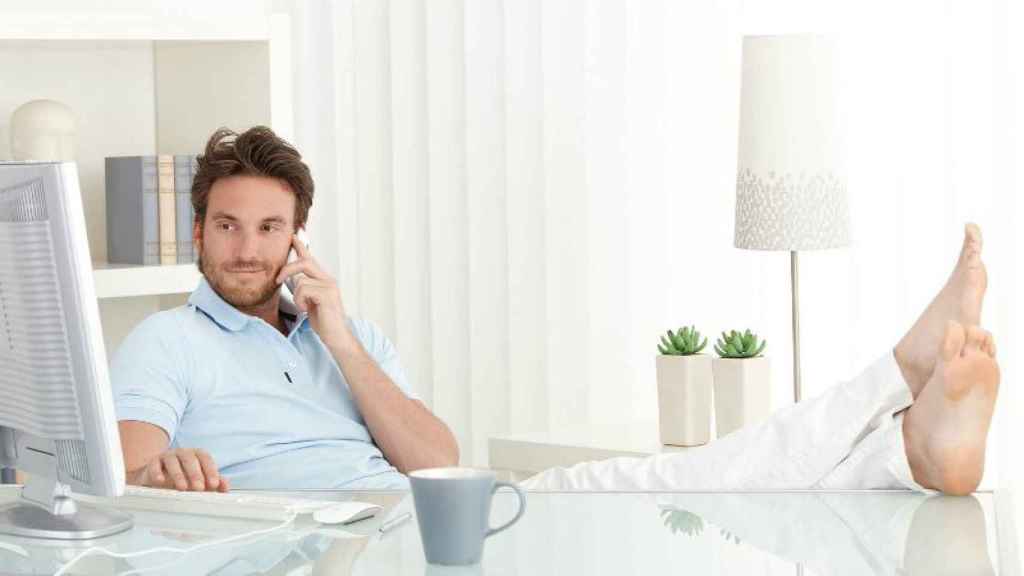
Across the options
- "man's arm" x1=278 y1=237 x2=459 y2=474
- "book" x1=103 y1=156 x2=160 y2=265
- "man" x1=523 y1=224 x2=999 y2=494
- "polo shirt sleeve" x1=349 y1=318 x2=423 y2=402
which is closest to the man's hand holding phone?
"man's arm" x1=278 y1=237 x2=459 y2=474

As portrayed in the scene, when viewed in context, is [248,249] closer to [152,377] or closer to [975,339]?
[152,377]

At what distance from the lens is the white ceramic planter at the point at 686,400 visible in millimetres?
3021

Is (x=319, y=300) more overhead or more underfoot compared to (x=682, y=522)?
more overhead

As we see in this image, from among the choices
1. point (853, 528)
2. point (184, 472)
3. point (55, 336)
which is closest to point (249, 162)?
point (184, 472)

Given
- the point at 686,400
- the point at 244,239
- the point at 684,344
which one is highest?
the point at 244,239

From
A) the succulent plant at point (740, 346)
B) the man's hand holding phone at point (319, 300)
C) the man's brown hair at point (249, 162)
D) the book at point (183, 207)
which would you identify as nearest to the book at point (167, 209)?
the book at point (183, 207)

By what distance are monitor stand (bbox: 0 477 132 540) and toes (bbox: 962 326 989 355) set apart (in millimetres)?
1069

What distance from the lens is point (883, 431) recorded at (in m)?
2.13

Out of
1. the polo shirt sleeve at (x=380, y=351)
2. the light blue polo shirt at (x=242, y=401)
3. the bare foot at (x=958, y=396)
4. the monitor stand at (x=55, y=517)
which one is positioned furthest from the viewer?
the polo shirt sleeve at (x=380, y=351)

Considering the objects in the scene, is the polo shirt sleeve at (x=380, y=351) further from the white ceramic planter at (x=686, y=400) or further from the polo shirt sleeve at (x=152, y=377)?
the white ceramic planter at (x=686, y=400)

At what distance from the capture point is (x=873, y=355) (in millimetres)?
3434

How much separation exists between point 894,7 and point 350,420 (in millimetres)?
1563

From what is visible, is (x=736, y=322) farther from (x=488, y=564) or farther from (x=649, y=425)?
(x=488, y=564)

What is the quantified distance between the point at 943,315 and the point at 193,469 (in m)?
1.08
